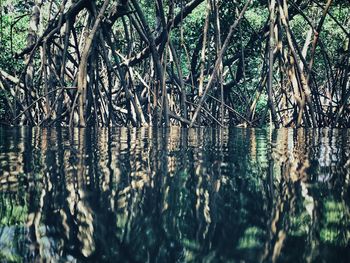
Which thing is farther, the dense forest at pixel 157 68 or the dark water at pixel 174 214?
the dense forest at pixel 157 68

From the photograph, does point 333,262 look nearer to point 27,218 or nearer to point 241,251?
point 241,251

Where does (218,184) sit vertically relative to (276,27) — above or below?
below

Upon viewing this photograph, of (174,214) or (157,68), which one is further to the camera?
(157,68)

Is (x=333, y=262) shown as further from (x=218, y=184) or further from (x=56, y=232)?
(x=218, y=184)

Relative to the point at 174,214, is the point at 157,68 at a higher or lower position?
higher

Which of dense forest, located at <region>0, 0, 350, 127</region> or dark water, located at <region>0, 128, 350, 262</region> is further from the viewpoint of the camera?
dense forest, located at <region>0, 0, 350, 127</region>

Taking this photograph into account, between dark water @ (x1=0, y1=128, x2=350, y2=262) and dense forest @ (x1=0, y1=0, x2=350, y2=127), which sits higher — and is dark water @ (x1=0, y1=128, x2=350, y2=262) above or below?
below

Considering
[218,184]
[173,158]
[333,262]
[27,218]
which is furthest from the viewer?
[173,158]

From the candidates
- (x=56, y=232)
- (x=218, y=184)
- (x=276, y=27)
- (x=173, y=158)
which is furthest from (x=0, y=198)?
(x=276, y=27)

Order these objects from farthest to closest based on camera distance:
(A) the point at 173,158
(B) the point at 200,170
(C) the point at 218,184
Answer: (A) the point at 173,158 < (B) the point at 200,170 < (C) the point at 218,184

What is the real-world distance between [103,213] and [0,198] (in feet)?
0.54

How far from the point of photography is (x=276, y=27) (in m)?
4.12

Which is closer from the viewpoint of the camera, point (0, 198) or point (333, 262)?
point (333, 262)

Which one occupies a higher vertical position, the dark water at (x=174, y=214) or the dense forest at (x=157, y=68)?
the dense forest at (x=157, y=68)
